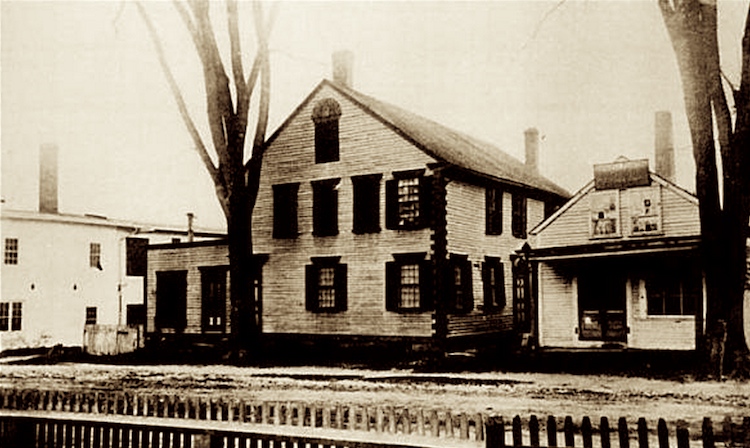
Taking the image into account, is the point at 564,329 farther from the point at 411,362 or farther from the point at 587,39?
the point at 587,39

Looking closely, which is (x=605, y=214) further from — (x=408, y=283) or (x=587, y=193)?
(x=408, y=283)

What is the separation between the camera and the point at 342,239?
61.2 feet

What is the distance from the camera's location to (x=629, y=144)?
31.0 ft

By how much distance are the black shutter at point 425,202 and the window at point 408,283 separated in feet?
2.24

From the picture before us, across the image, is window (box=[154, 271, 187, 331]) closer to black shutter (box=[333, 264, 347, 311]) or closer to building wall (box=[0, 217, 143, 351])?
building wall (box=[0, 217, 143, 351])

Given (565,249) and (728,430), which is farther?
(565,249)

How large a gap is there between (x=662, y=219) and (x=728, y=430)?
11740mm

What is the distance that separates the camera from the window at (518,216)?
20.4 m

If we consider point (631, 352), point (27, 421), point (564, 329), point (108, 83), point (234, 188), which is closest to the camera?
point (27, 421)

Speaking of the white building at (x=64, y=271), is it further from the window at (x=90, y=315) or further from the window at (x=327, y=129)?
the window at (x=327, y=129)

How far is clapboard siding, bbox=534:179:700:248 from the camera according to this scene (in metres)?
16.1

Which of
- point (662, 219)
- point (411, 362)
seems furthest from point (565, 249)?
point (411, 362)

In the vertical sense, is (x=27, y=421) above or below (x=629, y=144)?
below

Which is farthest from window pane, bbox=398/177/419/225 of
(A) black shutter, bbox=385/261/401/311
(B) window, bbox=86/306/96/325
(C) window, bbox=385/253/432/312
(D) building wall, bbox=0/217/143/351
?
(B) window, bbox=86/306/96/325
